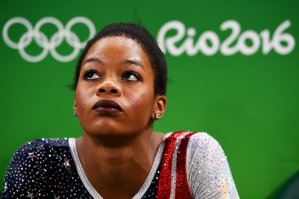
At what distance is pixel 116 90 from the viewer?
0.84 metres

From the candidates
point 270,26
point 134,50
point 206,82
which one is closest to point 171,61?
point 206,82

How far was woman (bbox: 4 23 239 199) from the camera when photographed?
886mm

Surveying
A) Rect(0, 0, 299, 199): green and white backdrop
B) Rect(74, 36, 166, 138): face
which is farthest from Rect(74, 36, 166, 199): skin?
Rect(0, 0, 299, 199): green and white backdrop

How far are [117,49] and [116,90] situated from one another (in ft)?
0.34

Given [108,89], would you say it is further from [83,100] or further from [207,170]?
[207,170]

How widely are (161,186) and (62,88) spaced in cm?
97

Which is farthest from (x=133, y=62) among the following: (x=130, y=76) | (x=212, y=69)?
(x=212, y=69)

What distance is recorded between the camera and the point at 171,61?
1800 millimetres

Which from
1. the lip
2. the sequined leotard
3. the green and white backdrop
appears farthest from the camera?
the green and white backdrop

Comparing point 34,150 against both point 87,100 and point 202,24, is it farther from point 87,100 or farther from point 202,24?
point 202,24

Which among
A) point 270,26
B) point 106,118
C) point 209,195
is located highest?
point 270,26

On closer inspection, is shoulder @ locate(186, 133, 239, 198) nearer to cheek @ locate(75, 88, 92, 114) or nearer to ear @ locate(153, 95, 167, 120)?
ear @ locate(153, 95, 167, 120)

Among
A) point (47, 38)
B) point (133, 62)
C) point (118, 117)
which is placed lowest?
point (118, 117)

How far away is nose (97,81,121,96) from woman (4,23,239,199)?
2 cm
